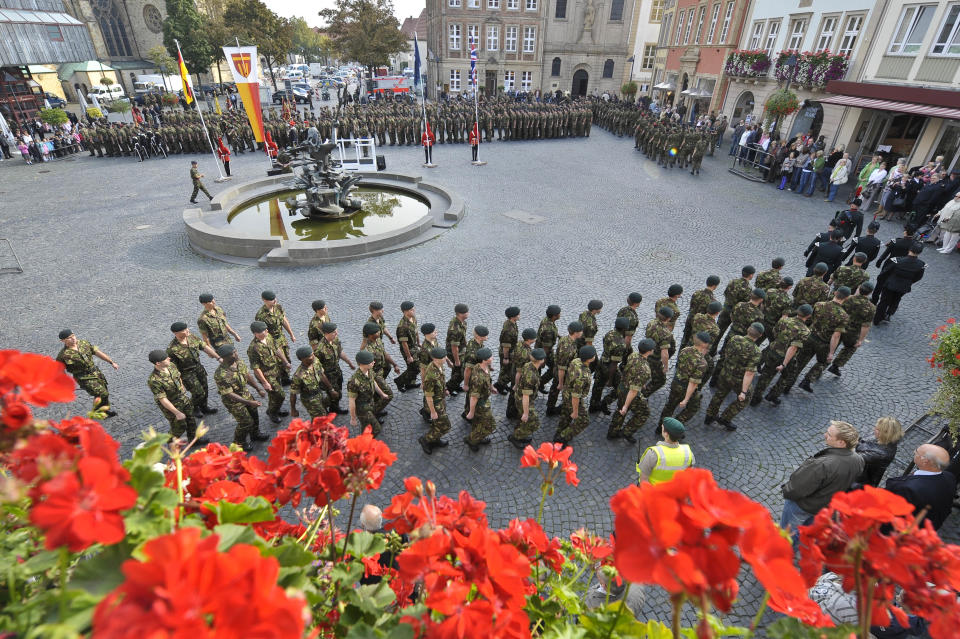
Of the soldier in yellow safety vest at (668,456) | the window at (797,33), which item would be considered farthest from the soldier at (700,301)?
the window at (797,33)

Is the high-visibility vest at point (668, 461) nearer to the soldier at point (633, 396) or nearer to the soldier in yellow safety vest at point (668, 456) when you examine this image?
the soldier in yellow safety vest at point (668, 456)

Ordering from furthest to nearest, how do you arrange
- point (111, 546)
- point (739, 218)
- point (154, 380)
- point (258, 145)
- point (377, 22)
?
point (377, 22)
point (258, 145)
point (739, 218)
point (154, 380)
point (111, 546)

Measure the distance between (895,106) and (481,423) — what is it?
20262 millimetres

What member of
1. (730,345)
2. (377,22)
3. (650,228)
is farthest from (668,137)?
(377,22)

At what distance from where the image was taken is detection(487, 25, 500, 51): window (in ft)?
146

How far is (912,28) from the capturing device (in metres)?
17.7

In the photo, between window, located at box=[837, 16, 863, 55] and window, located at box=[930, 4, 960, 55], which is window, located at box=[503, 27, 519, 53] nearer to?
window, located at box=[837, 16, 863, 55]

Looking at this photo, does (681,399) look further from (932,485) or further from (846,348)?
(846,348)

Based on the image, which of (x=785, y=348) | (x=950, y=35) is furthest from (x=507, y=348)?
(x=950, y=35)

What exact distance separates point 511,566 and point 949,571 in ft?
4.02

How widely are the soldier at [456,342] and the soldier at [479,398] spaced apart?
2.97 feet

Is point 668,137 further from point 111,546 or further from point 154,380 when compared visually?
point 111,546

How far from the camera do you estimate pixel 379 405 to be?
6.85m

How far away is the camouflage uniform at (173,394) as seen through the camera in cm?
608
